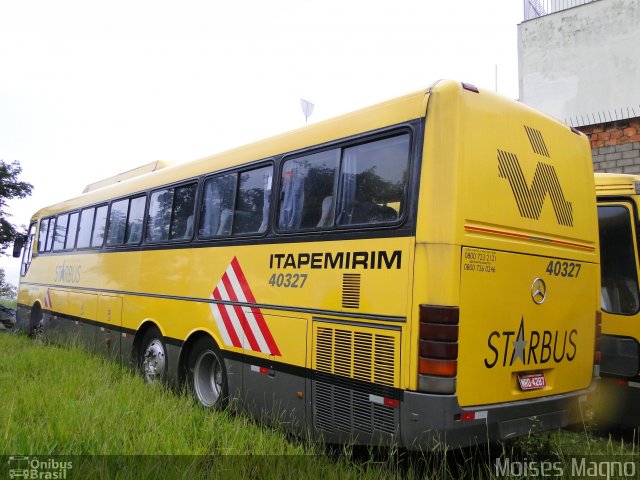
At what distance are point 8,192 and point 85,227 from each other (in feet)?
50.8

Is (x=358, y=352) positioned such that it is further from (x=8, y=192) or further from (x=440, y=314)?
(x=8, y=192)

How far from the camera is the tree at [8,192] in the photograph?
2269 centimetres

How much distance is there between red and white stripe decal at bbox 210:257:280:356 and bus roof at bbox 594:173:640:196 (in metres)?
4.08

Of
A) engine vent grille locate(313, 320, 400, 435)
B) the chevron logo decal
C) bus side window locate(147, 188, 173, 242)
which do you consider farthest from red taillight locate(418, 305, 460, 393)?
bus side window locate(147, 188, 173, 242)

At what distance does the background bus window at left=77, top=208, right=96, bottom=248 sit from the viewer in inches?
390

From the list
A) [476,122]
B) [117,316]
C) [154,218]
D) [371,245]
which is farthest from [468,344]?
[117,316]

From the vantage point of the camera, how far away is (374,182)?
4402 millimetres

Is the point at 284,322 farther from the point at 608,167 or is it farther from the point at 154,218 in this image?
the point at 608,167

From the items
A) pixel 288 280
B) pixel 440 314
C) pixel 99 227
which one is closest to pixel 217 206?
pixel 288 280

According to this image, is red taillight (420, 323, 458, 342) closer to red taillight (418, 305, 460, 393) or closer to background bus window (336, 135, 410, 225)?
red taillight (418, 305, 460, 393)

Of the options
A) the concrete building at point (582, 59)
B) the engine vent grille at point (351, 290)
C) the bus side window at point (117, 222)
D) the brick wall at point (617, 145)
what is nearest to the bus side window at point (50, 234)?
the bus side window at point (117, 222)

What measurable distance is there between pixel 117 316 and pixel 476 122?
6364 millimetres

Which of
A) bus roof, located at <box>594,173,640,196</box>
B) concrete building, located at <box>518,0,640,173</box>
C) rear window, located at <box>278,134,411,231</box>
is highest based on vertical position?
concrete building, located at <box>518,0,640,173</box>

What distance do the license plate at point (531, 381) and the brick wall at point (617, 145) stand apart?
708 cm
